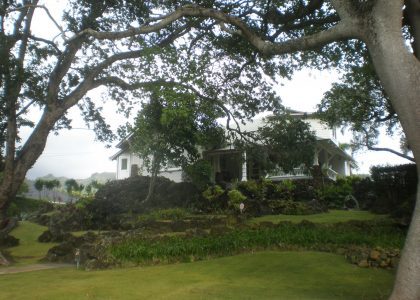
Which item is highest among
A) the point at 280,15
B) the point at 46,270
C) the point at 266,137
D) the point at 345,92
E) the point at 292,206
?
the point at 280,15

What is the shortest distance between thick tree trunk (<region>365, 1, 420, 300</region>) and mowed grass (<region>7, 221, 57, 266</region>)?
9719mm

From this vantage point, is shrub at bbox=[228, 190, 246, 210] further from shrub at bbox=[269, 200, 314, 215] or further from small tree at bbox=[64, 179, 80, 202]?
small tree at bbox=[64, 179, 80, 202]

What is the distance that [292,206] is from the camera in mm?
18938

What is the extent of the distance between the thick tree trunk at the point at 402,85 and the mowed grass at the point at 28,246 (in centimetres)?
972

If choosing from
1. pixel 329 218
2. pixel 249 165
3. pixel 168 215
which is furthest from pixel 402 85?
pixel 249 165

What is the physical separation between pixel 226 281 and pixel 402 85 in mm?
4092

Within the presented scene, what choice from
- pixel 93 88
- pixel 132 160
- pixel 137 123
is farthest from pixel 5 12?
pixel 132 160

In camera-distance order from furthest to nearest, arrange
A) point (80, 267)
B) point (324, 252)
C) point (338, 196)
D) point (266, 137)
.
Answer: point (338, 196)
point (266, 137)
point (80, 267)
point (324, 252)

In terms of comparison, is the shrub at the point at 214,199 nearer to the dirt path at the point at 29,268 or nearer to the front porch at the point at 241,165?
the front porch at the point at 241,165

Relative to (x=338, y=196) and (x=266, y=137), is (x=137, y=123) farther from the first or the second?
(x=338, y=196)

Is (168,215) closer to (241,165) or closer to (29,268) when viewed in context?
(241,165)

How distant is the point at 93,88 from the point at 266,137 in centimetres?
654

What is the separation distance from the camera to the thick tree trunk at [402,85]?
4762mm

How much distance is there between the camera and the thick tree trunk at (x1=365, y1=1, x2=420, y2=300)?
476cm
